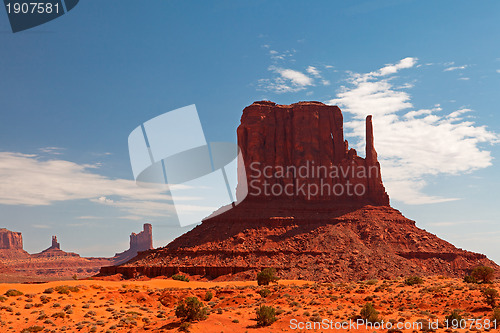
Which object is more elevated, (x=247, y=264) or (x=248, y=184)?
(x=248, y=184)

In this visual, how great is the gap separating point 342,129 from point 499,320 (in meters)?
75.4

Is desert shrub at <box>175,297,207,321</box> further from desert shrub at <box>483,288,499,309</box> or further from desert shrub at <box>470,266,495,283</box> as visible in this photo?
desert shrub at <box>470,266,495,283</box>

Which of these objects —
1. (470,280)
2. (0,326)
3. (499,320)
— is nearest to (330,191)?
(470,280)

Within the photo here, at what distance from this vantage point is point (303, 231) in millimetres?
80938

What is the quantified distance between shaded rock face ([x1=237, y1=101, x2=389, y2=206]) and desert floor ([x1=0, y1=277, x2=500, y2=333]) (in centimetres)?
5108

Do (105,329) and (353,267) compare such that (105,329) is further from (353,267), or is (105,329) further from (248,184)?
(248,184)

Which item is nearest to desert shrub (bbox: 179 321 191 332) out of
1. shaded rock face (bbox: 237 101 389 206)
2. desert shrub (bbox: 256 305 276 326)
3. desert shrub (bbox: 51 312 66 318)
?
desert shrub (bbox: 256 305 276 326)

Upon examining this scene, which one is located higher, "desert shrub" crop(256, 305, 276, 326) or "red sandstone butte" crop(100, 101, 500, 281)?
"red sandstone butte" crop(100, 101, 500, 281)

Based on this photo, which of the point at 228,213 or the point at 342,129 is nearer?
the point at 228,213

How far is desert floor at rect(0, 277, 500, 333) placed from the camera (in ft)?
90.3

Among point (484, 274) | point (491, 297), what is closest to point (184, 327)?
point (491, 297)

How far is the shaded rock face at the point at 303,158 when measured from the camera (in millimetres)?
92562

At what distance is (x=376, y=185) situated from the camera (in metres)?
93.0

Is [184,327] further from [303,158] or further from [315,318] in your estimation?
[303,158]
